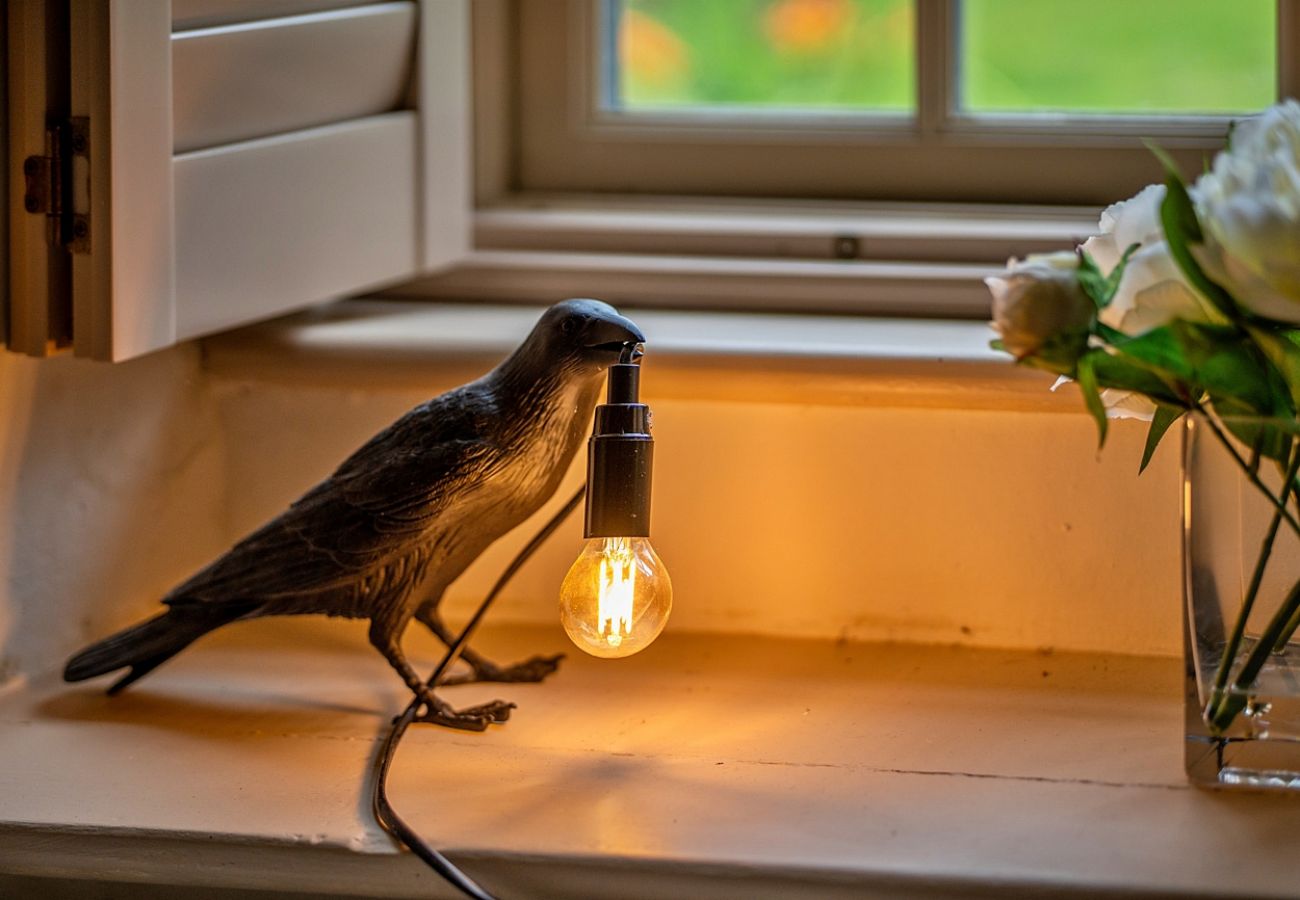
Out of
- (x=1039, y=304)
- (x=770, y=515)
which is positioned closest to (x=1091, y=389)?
(x=1039, y=304)

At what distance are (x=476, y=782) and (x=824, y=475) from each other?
37cm

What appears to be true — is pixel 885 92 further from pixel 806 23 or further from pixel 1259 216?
pixel 1259 216

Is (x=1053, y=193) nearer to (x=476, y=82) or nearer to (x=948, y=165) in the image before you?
(x=948, y=165)

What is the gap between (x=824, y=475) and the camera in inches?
41.7

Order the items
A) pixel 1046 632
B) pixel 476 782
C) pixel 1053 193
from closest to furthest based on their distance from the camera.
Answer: pixel 476 782 → pixel 1046 632 → pixel 1053 193

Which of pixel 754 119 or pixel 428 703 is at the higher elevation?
pixel 754 119

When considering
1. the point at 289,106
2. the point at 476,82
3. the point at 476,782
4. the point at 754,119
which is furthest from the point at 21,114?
the point at 754,119

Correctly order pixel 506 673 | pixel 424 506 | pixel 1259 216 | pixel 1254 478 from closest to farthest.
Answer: pixel 1259 216 → pixel 1254 478 → pixel 424 506 → pixel 506 673

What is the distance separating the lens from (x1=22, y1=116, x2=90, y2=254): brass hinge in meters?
0.87

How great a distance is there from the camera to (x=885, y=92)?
1.35 m

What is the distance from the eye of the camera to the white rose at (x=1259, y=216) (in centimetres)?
63

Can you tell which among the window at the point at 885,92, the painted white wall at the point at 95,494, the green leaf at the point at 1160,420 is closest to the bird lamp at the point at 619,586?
the green leaf at the point at 1160,420

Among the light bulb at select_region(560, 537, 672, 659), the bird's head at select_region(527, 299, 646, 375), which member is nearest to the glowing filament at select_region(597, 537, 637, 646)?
the light bulb at select_region(560, 537, 672, 659)

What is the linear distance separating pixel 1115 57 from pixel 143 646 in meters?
0.95
